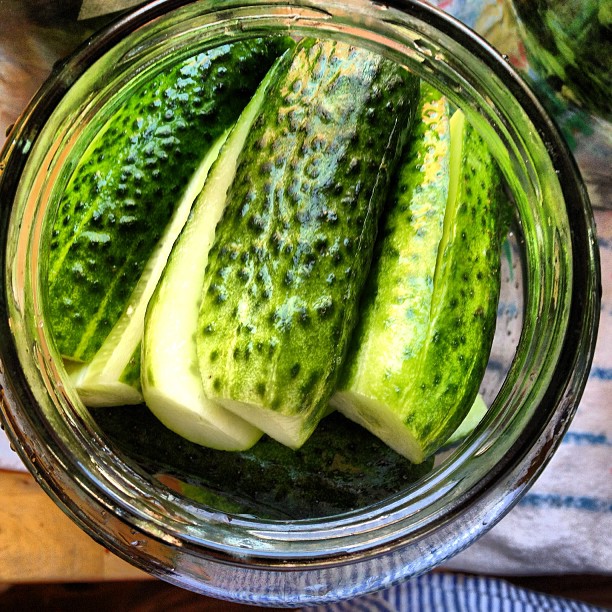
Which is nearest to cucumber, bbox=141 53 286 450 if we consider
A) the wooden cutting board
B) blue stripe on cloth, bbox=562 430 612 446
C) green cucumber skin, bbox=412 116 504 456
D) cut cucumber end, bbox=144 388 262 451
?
cut cucumber end, bbox=144 388 262 451

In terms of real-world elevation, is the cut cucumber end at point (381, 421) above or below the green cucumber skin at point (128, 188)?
below

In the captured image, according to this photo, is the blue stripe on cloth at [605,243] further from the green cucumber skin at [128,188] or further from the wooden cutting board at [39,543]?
the wooden cutting board at [39,543]

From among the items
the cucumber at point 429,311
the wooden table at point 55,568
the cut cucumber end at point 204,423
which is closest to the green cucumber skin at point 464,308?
the cucumber at point 429,311

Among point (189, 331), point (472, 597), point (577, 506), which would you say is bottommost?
point (472, 597)

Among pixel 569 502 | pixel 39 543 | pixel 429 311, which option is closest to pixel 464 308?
pixel 429 311

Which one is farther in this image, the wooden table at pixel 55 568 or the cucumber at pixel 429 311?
the wooden table at pixel 55 568

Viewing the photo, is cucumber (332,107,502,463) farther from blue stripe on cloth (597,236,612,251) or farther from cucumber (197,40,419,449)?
blue stripe on cloth (597,236,612,251)

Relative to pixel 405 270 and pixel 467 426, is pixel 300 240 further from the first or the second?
pixel 467 426
